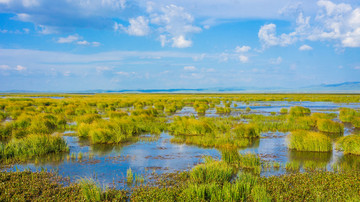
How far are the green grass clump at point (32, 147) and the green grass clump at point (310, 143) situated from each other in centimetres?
1251

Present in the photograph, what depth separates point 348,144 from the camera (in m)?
14.0

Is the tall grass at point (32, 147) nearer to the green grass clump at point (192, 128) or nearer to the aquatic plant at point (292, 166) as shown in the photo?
the green grass clump at point (192, 128)

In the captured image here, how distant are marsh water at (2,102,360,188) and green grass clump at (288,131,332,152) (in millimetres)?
377

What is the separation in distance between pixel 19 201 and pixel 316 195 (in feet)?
28.7

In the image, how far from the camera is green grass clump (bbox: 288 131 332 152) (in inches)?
569

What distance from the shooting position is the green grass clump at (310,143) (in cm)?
1446

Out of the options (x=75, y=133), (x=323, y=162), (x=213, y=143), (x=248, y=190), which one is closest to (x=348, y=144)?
(x=323, y=162)

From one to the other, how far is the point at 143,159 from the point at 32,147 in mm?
5639

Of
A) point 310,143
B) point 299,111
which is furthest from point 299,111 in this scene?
point 310,143

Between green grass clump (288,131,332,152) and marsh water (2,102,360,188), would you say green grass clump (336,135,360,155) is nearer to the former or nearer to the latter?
marsh water (2,102,360,188)

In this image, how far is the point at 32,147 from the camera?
44.2 feet

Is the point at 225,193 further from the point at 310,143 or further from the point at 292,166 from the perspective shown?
the point at 310,143

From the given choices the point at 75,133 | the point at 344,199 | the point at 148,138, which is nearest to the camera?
the point at 344,199

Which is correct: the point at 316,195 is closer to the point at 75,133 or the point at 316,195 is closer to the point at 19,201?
the point at 19,201
